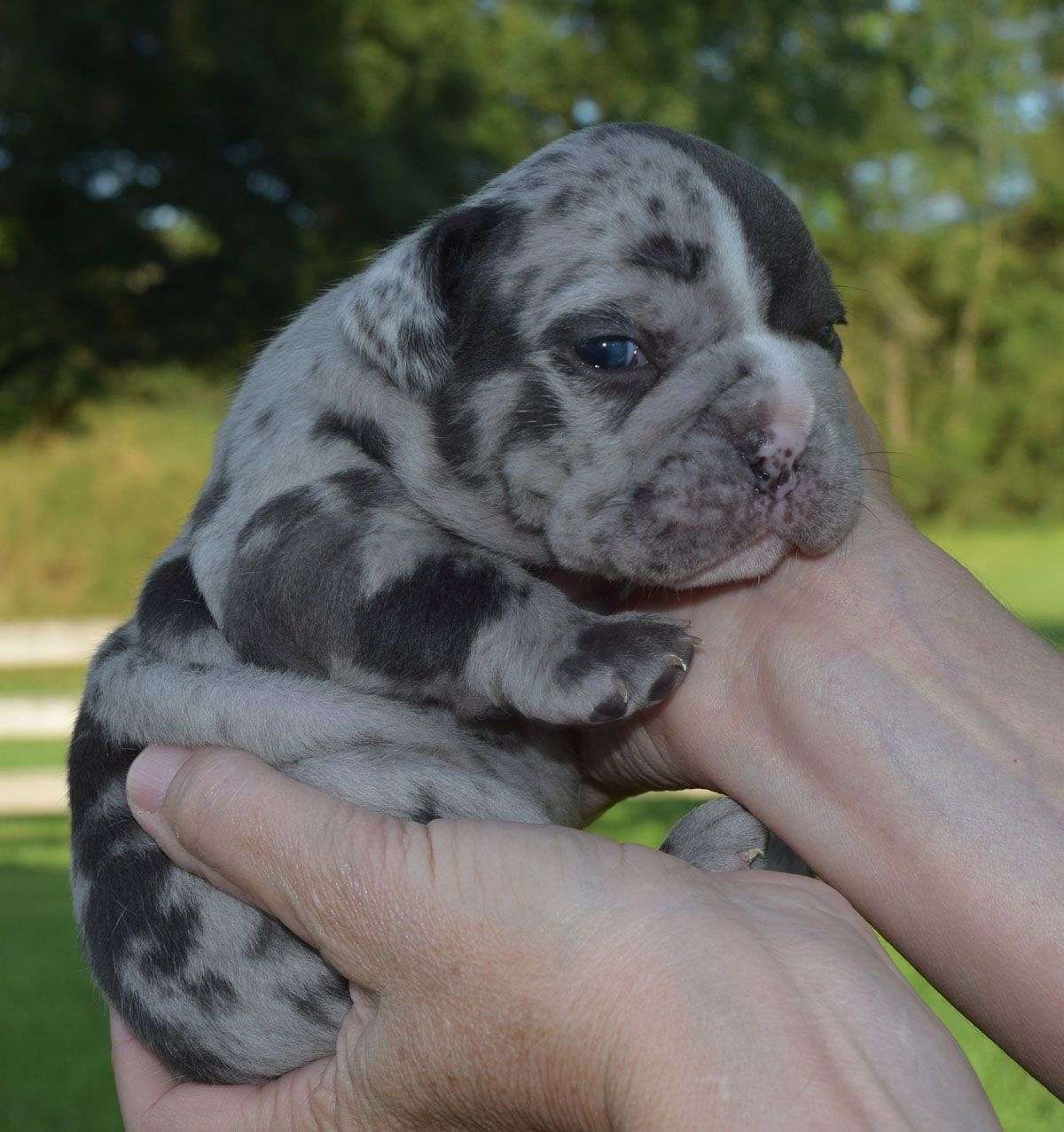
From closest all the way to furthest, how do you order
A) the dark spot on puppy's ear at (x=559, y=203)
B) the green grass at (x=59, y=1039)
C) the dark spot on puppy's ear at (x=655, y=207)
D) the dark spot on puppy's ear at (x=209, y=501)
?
the dark spot on puppy's ear at (x=655, y=207) → the dark spot on puppy's ear at (x=559, y=203) → the dark spot on puppy's ear at (x=209, y=501) → the green grass at (x=59, y=1039)

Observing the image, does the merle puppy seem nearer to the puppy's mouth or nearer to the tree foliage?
the puppy's mouth

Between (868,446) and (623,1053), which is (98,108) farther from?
(623,1053)

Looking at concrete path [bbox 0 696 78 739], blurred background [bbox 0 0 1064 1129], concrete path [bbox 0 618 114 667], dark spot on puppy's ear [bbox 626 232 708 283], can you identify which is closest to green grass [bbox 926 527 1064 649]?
blurred background [bbox 0 0 1064 1129]

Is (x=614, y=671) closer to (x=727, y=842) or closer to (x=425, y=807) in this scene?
(x=425, y=807)

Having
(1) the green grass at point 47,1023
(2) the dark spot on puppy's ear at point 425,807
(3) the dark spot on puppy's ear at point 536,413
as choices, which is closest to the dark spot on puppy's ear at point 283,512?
(3) the dark spot on puppy's ear at point 536,413

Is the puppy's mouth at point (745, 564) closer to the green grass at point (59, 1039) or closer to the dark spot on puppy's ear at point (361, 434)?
the dark spot on puppy's ear at point (361, 434)

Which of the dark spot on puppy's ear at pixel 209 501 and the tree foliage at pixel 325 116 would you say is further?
the tree foliage at pixel 325 116

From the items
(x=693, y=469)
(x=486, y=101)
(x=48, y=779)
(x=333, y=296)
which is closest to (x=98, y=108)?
(x=486, y=101)
